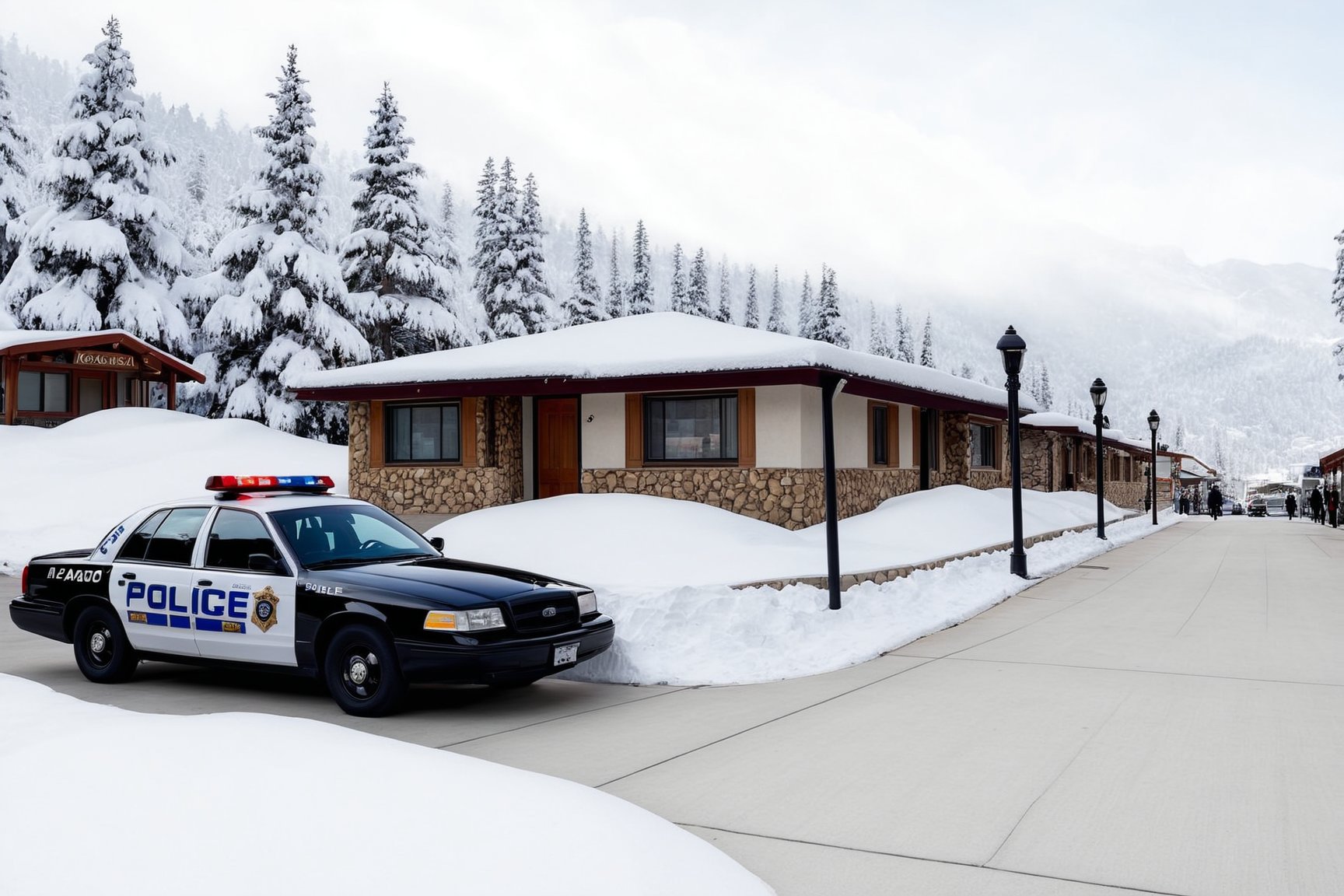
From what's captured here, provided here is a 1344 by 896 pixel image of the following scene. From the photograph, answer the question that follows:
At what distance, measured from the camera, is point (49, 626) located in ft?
30.6

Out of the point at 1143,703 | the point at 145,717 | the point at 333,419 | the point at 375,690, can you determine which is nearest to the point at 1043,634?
the point at 1143,703

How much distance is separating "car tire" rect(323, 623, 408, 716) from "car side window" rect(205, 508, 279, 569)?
103 cm

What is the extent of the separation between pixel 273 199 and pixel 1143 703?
3357cm

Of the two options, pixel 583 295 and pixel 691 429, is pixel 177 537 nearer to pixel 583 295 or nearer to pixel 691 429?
pixel 691 429

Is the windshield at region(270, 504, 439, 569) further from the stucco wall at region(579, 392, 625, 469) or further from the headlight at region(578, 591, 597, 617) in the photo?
the stucco wall at region(579, 392, 625, 469)

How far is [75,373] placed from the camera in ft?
114

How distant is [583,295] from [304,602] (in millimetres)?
54627

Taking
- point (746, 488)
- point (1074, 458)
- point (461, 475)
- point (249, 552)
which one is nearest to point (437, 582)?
point (249, 552)

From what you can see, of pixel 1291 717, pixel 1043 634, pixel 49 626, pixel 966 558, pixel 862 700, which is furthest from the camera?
pixel 966 558

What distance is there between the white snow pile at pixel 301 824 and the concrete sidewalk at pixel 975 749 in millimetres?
776

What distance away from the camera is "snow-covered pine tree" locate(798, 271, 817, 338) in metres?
69.2

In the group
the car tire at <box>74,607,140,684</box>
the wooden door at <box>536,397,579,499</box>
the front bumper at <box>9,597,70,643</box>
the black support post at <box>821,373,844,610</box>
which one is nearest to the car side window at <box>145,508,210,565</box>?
the car tire at <box>74,607,140,684</box>

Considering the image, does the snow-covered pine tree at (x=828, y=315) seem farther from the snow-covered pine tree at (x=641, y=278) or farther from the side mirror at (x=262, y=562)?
the side mirror at (x=262, y=562)

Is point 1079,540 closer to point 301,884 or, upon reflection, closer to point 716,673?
point 716,673
